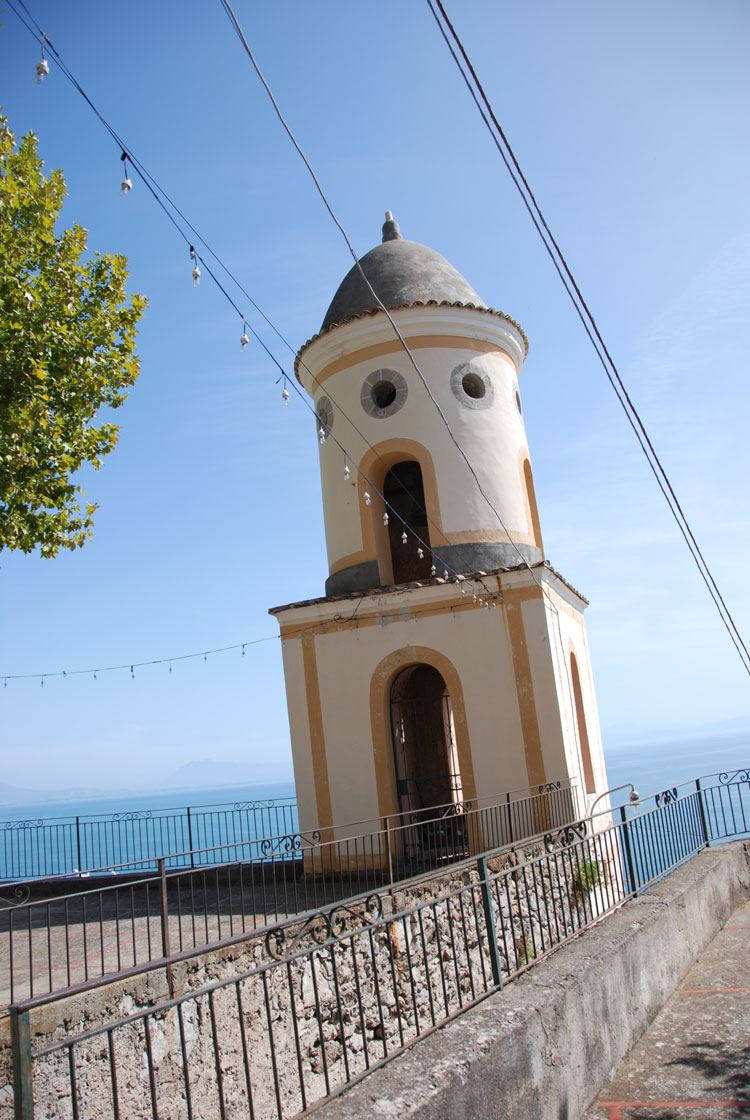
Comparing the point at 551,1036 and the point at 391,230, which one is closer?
the point at 551,1036

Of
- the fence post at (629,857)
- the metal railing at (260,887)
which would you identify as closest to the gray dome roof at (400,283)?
the metal railing at (260,887)

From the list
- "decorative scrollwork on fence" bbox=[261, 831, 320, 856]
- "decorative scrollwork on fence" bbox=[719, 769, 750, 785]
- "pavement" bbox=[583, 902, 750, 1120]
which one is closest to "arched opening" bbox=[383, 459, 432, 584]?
"decorative scrollwork on fence" bbox=[261, 831, 320, 856]

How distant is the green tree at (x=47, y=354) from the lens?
9.20 metres

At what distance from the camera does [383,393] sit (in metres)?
14.5

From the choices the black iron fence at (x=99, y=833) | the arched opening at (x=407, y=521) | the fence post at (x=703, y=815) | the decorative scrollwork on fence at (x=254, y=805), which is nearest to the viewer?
the fence post at (x=703, y=815)

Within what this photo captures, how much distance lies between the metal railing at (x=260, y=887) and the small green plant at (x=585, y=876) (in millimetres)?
2780

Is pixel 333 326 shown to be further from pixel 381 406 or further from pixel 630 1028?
pixel 630 1028

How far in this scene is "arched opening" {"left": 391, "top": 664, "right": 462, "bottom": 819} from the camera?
13469 mm

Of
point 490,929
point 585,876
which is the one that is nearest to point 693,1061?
point 490,929

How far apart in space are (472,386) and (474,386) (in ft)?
0.12

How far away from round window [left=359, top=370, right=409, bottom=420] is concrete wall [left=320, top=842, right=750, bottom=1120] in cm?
930

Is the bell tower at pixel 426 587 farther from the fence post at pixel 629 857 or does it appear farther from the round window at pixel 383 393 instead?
the fence post at pixel 629 857

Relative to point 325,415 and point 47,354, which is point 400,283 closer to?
point 325,415

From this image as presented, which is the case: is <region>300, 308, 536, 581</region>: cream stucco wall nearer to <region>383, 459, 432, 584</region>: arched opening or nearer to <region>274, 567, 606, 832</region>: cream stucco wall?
<region>383, 459, 432, 584</region>: arched opening
